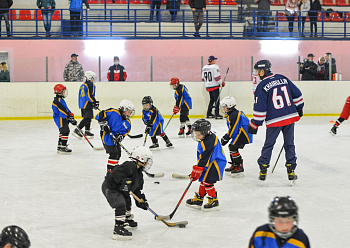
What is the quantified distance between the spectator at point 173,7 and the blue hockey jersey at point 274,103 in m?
11.5

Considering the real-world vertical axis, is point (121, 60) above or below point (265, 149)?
above

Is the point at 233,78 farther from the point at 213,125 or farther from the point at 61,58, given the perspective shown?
the point at 61,58

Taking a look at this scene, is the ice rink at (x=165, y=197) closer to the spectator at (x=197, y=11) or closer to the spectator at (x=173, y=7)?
the spectator at (x=197, y=11)

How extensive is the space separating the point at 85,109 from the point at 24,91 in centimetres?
417

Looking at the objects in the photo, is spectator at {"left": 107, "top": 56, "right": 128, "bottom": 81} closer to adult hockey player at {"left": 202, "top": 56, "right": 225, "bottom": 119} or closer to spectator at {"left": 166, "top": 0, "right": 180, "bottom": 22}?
adult hockey player at {"left": 202, "top": 56, "right": 225, "bottom": 119}

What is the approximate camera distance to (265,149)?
6.75 metres

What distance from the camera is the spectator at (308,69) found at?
15.5m

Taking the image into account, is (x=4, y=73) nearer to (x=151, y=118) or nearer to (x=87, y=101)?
(x=87, y=101)

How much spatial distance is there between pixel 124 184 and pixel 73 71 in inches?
419

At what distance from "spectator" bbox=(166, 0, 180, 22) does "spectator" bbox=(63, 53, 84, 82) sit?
4.13 m

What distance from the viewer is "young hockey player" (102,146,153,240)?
4.73 m

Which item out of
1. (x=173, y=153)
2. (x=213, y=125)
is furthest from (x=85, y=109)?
(x=213, y=125)

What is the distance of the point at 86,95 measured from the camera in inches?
436

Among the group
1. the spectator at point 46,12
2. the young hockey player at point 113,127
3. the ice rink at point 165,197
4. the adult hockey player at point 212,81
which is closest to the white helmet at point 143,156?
the ice rink at point 165,197
